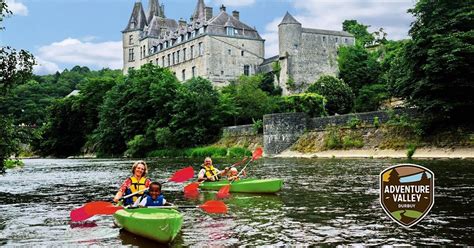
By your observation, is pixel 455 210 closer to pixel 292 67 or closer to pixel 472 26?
pixel 472 26

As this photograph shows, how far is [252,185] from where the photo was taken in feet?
51.0

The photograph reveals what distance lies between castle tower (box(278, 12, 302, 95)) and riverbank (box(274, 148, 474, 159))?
28.2 meters

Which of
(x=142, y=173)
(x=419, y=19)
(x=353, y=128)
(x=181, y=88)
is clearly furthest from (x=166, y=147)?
(x=142, y=173)

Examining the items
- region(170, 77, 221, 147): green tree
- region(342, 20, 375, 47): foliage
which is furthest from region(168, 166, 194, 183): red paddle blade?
region(342, 20, 375, 47): foliage

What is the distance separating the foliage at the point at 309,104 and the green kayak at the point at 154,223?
4306 cm

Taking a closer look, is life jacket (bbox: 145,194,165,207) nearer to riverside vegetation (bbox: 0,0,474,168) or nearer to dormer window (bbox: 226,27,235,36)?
riverside vegetation (bbox: 0,0,474,168)

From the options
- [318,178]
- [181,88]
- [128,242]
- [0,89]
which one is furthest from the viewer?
[181,88]

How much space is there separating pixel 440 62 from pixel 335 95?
2741 centimetres

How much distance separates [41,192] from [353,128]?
24.2 metres

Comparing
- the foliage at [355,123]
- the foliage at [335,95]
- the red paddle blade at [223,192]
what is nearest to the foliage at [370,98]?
the foliage at [335,95]

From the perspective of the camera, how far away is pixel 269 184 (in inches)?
595

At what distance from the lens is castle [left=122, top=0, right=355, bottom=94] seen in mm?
68500

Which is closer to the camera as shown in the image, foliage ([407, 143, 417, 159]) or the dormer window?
foliage ([407, 143, 417, 159])

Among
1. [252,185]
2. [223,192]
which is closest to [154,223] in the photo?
[223,192]
